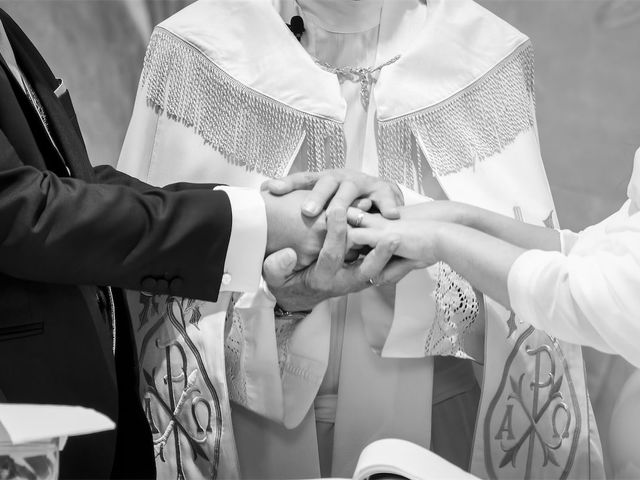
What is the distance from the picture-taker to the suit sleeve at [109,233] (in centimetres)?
168

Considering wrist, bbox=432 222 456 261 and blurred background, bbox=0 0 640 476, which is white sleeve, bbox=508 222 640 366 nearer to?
wrist, bbox=432 222 456 261

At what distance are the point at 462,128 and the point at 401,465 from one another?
984mm

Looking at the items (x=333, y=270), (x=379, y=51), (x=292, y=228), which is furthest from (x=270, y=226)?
(x=379, y=51)

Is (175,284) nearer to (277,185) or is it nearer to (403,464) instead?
(277,185)

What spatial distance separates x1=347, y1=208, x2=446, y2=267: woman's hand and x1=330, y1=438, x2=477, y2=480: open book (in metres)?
0.46

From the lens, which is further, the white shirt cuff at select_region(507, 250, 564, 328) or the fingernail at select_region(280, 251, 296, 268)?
the fingernail at select_region(280, 251, 296, 268)

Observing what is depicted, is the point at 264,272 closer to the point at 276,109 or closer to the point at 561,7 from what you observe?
the point at 276,109

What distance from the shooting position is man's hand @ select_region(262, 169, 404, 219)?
196cm

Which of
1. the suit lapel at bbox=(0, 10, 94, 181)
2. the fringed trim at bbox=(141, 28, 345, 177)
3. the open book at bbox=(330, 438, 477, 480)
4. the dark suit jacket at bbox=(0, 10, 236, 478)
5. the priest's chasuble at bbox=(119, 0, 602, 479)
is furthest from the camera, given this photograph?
the fringed trim at bbox=(141, 28, 345, 177)

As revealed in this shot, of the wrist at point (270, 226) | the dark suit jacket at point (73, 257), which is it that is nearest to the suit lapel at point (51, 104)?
the dark suit jacket at point (73, 257)

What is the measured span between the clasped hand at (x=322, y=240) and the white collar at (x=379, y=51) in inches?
8.1

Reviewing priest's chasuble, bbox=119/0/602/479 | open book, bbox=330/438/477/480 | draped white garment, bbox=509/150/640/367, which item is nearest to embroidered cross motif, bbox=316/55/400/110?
priest's chasuble, bbox=119/0/602/479

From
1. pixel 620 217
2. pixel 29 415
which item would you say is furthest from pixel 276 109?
pixel 29 415

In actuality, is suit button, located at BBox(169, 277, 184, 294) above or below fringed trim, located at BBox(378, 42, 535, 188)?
below
